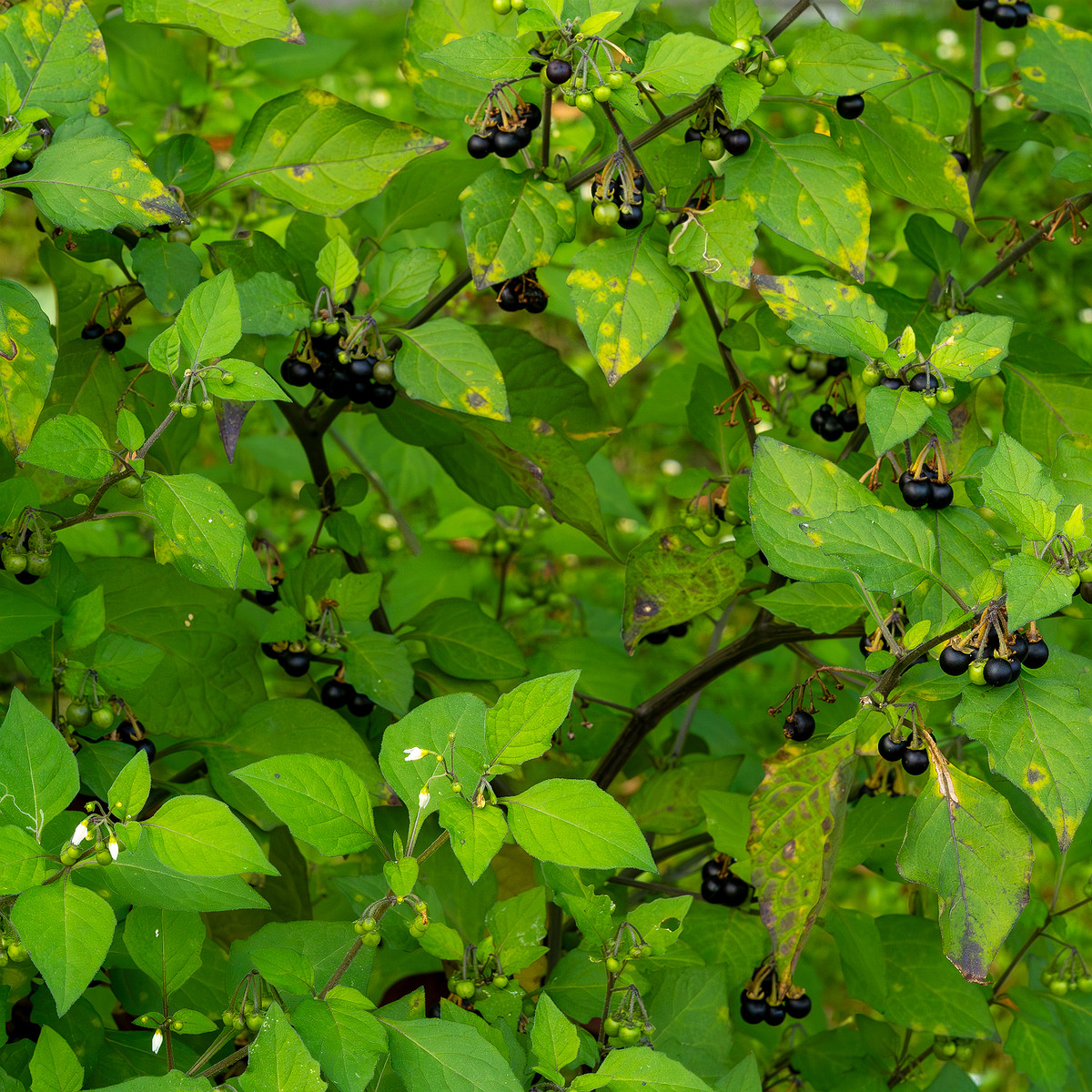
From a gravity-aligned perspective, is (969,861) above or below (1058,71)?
below

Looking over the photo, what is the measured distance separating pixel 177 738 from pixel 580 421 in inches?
30.9

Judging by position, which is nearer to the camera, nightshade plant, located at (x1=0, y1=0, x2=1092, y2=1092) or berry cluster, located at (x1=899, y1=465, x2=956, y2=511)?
nightshade plant, located at (x1=0, y1=0, x2=1092, y2=1092)

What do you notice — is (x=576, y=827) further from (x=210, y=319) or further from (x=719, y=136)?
(x=719, y=136)

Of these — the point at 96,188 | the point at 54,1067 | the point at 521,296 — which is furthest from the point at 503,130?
the point at 54,1067

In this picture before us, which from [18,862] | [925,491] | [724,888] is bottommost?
[724,888]

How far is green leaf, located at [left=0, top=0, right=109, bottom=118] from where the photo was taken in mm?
1422

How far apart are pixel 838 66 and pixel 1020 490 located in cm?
60

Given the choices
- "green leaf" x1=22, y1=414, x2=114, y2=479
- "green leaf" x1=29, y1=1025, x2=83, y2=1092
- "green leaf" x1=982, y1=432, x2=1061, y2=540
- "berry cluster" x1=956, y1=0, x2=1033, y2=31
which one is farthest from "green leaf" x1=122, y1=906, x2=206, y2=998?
"berry cluster" x1=956, y1=0, x2=1033, y2=31

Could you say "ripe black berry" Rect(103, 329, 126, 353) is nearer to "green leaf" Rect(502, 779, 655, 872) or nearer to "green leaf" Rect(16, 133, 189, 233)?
"green leaf" Rect(16, 133, 189, 233)

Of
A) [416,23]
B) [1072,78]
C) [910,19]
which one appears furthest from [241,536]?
[910,19]

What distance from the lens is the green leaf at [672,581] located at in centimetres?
167

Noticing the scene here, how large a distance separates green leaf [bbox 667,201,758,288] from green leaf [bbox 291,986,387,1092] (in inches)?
36.1

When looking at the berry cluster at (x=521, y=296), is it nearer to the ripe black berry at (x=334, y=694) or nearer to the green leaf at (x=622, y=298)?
the green leaf at (x=622, y=298)

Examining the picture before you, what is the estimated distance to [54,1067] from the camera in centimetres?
116
